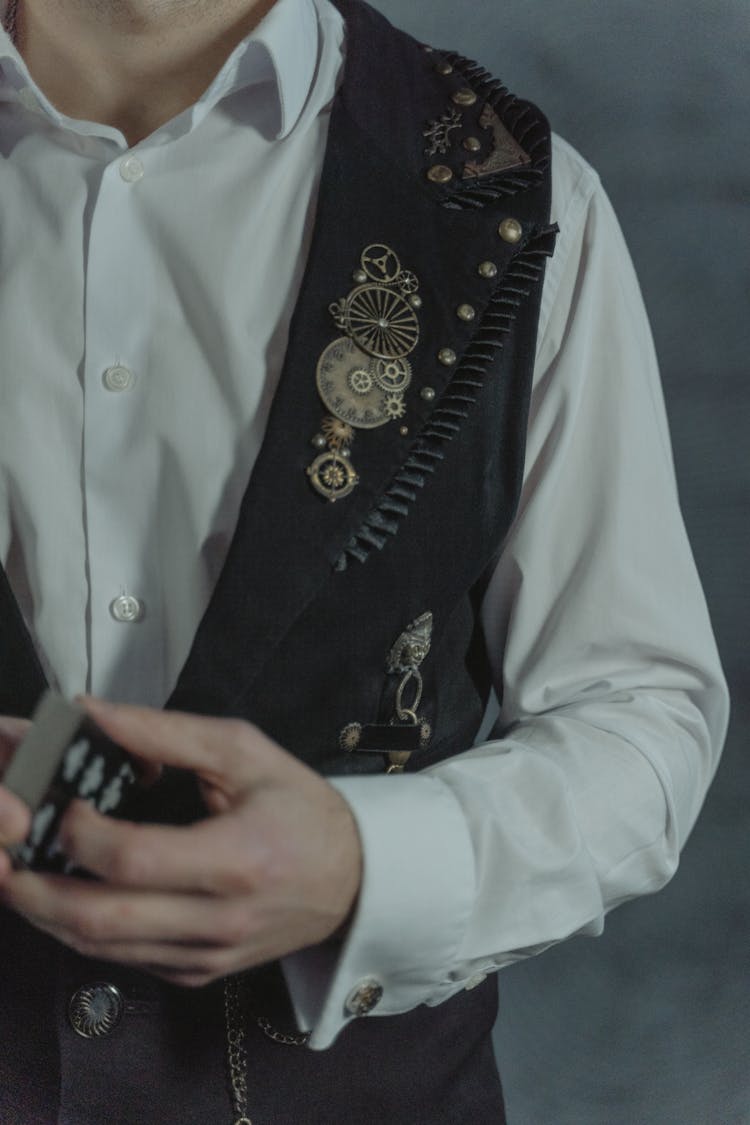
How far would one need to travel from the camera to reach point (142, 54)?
3.05 feet

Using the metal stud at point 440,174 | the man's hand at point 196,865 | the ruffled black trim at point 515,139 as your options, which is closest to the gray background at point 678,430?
the ruffled black trim at point 515,139

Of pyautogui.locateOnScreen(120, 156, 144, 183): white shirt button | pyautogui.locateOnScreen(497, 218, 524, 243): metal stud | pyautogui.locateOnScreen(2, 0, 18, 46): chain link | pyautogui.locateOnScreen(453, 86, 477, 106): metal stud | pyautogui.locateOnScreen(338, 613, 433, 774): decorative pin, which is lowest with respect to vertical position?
pyautogui.locateOnScreen(338, 613, 433, 774): decorative pin

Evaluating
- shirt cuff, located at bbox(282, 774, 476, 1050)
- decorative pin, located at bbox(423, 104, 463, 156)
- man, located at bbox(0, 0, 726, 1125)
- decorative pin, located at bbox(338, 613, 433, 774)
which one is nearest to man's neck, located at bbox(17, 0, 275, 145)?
man, located at bbox(0, 0, 726, 1125)

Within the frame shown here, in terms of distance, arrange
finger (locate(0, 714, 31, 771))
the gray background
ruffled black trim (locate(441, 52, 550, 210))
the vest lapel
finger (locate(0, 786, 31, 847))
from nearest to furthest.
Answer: finger (locate(0, 786, 31, 847)) < finger (locate(0, 714, 31, 771)) < the vest lapel < ruffled black trim (locate(441, 52, 550, 210)) < the gray background

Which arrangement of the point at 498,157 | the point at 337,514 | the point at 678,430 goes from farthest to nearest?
the point at 678,430 → the point at 498,157 → the point at 337,514

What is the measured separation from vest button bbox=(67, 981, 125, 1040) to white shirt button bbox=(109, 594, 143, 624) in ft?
0.74

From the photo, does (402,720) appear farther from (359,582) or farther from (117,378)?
(117,378)

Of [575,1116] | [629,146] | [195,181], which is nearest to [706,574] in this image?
[629,146]

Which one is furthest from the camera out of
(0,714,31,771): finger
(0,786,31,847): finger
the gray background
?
the gray background

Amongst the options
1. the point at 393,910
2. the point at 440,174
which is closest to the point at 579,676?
the point at 393,910

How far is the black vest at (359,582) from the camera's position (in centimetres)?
80

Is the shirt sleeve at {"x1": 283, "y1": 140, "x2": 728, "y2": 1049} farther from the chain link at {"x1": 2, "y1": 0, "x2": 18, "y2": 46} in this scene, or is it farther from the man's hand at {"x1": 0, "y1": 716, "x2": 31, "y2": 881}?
the chain link at {"x1": 2, "y1": 0, "x2": 18, "y2": 46}

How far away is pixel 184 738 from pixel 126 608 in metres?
0.23

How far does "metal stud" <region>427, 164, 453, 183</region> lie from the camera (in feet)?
2.95
